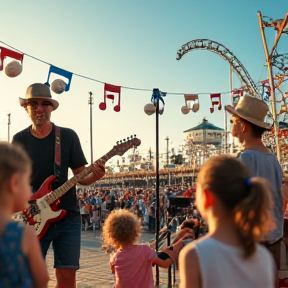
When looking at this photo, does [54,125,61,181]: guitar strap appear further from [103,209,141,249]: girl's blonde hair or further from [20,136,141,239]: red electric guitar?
[103,209,141,249]: girl's blonde hair

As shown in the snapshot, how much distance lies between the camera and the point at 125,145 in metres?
5.05

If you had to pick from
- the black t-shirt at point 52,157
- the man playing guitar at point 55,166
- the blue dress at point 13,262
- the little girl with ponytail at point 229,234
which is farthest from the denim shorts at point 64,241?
the little girl with ponytail at point 229,234

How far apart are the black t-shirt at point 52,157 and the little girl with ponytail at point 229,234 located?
6.88 ft

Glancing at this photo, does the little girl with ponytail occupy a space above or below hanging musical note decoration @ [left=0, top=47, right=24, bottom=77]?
below

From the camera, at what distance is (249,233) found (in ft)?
6.36

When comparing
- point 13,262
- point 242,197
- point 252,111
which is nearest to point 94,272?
point 252,111

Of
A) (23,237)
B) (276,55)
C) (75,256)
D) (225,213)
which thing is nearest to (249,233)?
(225,213)

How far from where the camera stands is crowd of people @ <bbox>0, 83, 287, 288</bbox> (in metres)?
1.89

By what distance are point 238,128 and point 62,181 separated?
164cm

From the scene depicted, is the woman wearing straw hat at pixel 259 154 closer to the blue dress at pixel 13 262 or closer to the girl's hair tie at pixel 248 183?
the girl's hair tie at pixel 248 183

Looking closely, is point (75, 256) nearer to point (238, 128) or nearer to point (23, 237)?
point (238, 128)

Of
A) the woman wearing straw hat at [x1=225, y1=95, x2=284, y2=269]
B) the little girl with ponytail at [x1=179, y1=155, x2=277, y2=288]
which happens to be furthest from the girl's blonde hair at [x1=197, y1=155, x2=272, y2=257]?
the woman wearing straw hat at [x1=225, y1=95, x2=284, y2=269]

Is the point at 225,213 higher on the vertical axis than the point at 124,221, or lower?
higher

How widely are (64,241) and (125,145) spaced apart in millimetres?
1568
